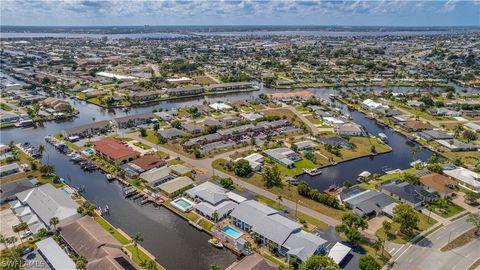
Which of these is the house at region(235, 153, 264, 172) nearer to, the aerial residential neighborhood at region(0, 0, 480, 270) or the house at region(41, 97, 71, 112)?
the aerial residential neighborhood at region(0, 0, 480, 270)

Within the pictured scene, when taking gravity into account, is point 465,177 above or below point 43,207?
above

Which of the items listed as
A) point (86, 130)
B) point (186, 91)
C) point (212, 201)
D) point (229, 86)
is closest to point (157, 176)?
point (212, 201)

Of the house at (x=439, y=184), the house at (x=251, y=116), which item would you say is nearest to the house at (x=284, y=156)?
the house at (x=439, y=184)

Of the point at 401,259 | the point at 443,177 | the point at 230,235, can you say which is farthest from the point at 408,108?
the point at 230,235

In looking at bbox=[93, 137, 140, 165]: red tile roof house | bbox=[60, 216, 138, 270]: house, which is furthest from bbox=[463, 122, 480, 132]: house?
bbox=[60, 216, 138, 270]: house

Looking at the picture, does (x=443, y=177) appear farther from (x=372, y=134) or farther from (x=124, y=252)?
(x=124, y=252)

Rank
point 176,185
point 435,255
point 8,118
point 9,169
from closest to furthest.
Result: 1. point 435,255
2. point 176,185
3. point 9,169
4. point 8,118

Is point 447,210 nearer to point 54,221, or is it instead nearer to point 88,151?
point 54,221
